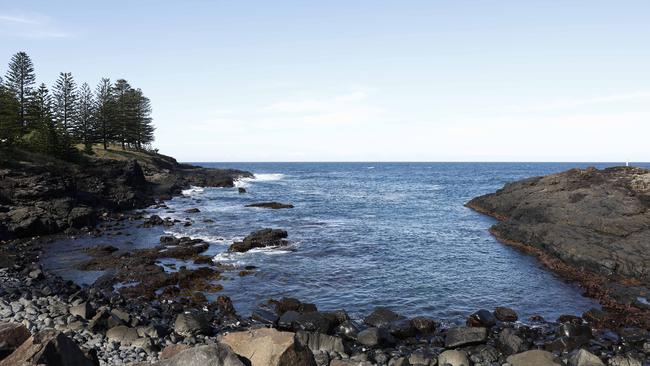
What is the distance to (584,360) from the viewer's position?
1767 cm

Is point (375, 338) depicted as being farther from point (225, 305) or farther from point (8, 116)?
point (8, 116)

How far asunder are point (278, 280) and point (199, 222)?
2698 centimetres

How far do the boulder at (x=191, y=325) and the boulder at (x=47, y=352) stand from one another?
28.2 ft

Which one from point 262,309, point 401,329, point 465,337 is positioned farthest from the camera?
point 262,309

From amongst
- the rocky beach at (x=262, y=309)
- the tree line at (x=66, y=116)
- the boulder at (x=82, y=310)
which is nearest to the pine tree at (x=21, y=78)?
the tree line at (x=66, y=116)

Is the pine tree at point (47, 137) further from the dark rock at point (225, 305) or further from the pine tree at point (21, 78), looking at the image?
the dark rock at point (225, 305)

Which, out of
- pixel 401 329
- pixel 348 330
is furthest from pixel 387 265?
pixel 348 330

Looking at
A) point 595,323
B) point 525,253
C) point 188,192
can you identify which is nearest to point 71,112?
point 188,192

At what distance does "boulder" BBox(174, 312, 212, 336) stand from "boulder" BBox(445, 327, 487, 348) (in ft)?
39.6

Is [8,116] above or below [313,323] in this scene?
above

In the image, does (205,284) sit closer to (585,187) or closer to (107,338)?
(107,338)

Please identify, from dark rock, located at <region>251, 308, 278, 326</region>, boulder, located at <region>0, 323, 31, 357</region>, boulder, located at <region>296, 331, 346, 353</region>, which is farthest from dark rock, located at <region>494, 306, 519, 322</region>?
boulder, located at <region>0, 323, 31, 357</region>

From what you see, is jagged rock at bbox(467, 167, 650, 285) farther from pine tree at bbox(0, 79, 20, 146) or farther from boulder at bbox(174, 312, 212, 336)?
pine tree at bbox(0, 79, 20, 146)

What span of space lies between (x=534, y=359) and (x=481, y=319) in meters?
5.55
